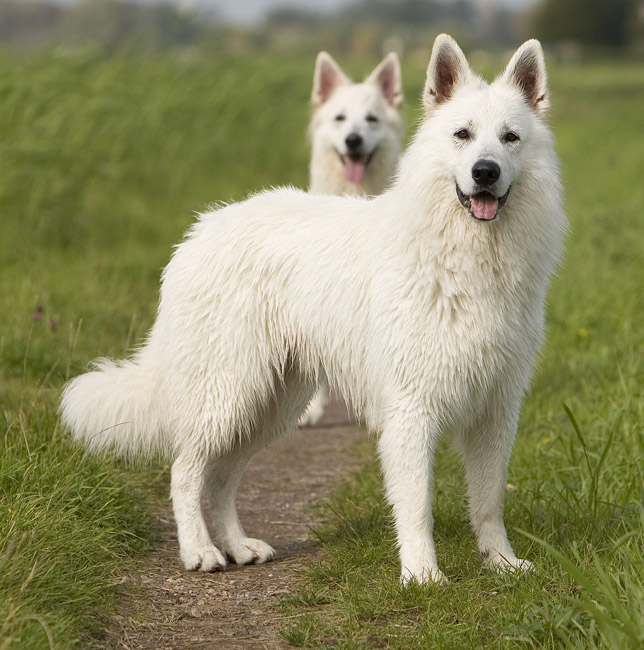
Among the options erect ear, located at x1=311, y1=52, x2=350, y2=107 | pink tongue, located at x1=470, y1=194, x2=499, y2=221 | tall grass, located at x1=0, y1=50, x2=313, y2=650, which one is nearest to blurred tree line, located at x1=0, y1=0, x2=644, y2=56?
tall grass, located at x1=0, y1=50, x2=313, y2=650

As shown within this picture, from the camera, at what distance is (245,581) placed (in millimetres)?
4051

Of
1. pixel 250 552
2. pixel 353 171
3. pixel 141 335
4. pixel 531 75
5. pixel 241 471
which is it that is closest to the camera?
pixel 531 75

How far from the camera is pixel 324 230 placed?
419cm

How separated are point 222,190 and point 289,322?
24.2ft

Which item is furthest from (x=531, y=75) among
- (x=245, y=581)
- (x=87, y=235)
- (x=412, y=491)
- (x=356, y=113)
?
(x=87, y=235)

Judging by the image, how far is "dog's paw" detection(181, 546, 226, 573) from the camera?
411cm

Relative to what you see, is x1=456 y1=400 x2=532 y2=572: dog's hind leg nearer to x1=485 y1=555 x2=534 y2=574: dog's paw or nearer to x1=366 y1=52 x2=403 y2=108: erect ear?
x1=485 y1=555 x2=534 y2=574: dog's paw

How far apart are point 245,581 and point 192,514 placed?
39 cm

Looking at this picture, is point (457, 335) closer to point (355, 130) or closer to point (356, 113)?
→ point (355, 130)

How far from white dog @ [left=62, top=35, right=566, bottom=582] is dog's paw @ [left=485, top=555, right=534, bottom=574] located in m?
0.01

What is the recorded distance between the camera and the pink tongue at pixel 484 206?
143 inches

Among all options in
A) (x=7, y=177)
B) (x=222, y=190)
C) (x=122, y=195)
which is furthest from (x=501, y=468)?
(x=222, y=190)

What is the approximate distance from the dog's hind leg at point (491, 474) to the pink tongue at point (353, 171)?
333cm

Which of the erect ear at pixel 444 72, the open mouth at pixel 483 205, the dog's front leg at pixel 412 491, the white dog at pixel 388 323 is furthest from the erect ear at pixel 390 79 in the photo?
the dog's front leg at pixel 412 491
